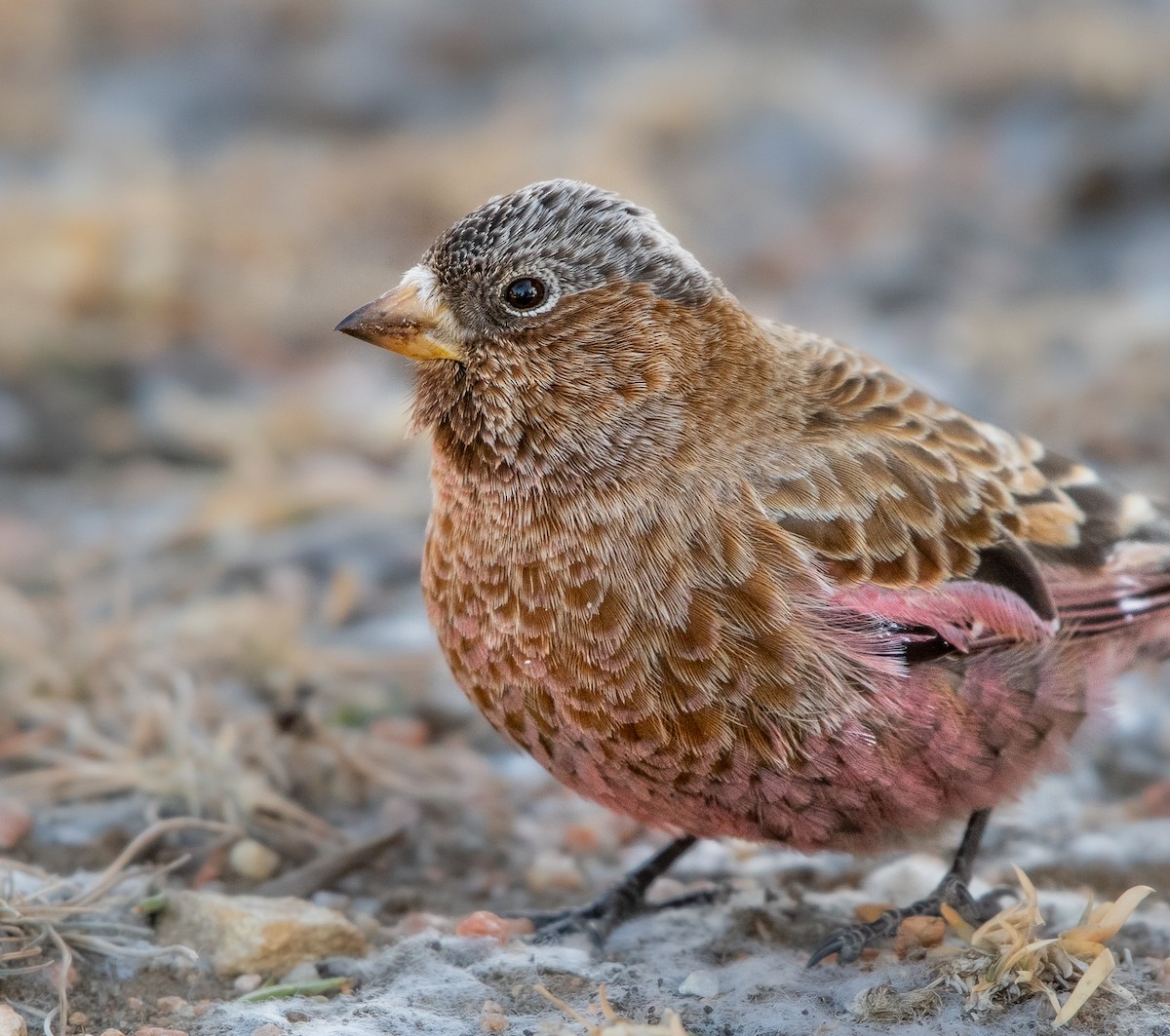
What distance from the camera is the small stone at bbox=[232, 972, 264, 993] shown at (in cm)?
299

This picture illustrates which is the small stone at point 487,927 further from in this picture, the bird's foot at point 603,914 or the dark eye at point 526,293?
the dark eye at point 526,293

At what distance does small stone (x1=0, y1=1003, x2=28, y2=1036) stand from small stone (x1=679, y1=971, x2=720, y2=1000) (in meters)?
1.22

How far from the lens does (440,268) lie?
3.25 meters

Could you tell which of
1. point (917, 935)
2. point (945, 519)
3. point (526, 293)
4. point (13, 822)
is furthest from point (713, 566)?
point (13, 822)

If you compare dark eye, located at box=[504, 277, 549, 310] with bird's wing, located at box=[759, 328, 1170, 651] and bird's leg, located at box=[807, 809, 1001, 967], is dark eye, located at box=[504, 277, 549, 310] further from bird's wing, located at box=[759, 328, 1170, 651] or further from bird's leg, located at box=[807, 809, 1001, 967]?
bird's leg, located at box=[807, 809, 1001, 967]

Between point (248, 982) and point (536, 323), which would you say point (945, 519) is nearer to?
point (536, 323)

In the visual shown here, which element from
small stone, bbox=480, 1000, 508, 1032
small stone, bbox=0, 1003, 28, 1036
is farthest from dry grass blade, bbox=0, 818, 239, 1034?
small stone, bbox=480, 1000, 508, 1032

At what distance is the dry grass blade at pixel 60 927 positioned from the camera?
292cm

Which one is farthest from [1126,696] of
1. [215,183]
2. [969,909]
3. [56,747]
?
[215,183]

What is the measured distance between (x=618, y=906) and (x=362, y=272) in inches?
196

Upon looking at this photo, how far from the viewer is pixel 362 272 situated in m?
7.83

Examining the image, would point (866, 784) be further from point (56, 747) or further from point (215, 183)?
point (215, 183)

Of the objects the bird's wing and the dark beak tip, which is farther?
the dark beak tip

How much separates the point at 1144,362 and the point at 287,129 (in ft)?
17.8
